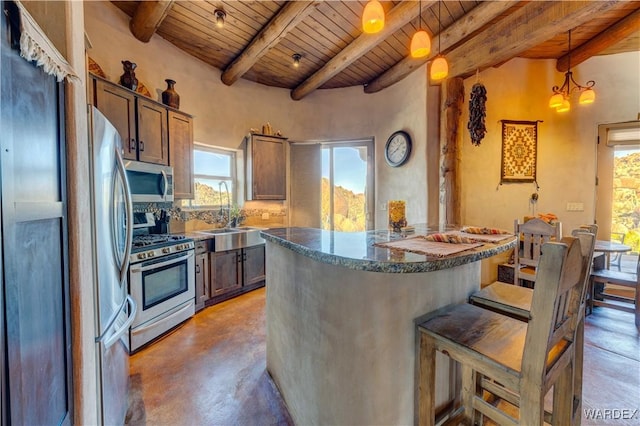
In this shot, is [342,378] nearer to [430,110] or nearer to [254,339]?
[254,339]

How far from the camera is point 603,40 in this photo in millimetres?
3354

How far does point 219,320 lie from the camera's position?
3053 millimetres

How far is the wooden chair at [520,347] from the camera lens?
0.95 m

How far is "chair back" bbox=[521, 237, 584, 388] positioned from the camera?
92 cm

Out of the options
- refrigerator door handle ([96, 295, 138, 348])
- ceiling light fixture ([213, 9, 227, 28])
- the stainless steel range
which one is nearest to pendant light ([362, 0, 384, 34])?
ceiling light fixture ([213, 9, 227, 28])

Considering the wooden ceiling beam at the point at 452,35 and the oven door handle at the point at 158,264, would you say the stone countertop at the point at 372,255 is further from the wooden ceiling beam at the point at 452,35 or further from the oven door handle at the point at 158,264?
the wooden ceiling beam at the point at 452,35

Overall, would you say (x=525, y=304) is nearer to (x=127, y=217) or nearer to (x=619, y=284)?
(x=127, y=217)

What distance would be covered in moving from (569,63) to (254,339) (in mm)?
5244

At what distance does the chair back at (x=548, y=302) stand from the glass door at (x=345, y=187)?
3768mm

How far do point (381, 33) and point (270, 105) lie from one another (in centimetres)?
226

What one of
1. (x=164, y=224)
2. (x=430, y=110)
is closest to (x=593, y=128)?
(x=430, y=110)

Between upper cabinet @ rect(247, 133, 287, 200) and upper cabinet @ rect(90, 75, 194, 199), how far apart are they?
0.95 m

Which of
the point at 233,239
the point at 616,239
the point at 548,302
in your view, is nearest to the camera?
the point at 548,302

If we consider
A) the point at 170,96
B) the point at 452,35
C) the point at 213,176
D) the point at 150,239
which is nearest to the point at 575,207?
the point at 452,35
